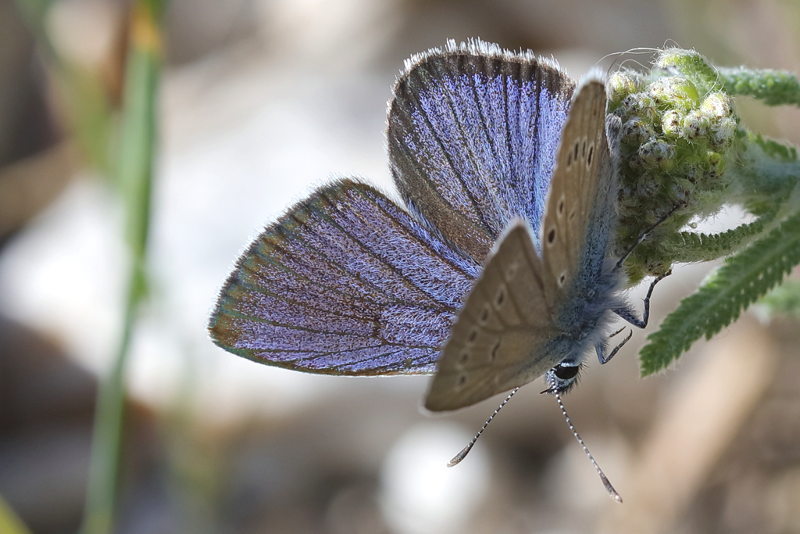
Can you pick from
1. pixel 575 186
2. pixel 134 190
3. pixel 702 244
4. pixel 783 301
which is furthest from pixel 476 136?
pixel 134 190

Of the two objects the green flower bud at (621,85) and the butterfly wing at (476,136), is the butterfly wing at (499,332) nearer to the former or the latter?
the butterfly wing at (476,136)

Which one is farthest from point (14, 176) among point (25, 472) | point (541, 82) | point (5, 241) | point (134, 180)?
point (541, 82)

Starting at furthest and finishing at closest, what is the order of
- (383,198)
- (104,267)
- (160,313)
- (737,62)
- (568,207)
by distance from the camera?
(104,267)
(737,62)
(160,313)
(383,198)
(568,207)

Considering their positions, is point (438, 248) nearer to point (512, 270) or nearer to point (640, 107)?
point (512, 270)

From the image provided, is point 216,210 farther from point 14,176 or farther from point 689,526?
point 689,526

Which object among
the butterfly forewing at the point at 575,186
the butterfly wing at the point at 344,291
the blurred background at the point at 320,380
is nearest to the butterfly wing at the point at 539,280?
the butterfly forewing at the point at 575,186

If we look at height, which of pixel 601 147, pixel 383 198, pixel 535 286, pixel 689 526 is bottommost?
pixel 689 526

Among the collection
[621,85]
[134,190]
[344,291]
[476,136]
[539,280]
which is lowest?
[539,280]
